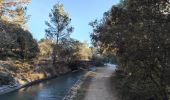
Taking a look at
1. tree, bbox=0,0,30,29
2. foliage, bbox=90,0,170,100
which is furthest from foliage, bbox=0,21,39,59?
foliage, bbox=90,0,170,100

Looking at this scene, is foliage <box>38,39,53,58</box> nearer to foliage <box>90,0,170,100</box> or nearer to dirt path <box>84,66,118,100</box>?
dirt path <box>84,66,118,100</box>

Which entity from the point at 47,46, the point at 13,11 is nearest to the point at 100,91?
the point at 13,11

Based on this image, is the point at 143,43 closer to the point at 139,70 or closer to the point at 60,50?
the point at 139,70

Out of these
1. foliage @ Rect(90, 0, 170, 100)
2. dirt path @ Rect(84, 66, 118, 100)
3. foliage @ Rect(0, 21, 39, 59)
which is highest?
foliage @ Rect(0, 21, 39, 59)

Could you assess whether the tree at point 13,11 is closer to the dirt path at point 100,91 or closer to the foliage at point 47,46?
the dirt path at point 100,91

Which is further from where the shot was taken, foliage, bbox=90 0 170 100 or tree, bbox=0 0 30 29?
tree, bbox=0 0 30 29

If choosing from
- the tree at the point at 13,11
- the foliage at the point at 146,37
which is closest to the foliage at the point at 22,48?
the tree at the point at 13,11

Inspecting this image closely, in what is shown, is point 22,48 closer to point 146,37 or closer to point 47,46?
point 47,46

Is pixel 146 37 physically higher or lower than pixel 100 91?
higher

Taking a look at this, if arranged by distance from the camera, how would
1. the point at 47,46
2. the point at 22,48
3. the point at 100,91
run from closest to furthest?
the point at 100,91 → the point at 22,48 → the point at 47,46

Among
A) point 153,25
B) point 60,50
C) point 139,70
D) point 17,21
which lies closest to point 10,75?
point 17,21

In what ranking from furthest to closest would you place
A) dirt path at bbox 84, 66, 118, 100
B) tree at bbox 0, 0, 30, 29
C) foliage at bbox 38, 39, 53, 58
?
→ 1. foliage at bbox 38, 39, 53, 58
2. tree at bbox 0, 0, 30, 29
3. dirt path at bbox 84, 66, 118, 100

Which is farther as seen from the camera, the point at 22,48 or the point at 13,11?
the point at 22,48

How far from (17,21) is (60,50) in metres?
35.0
